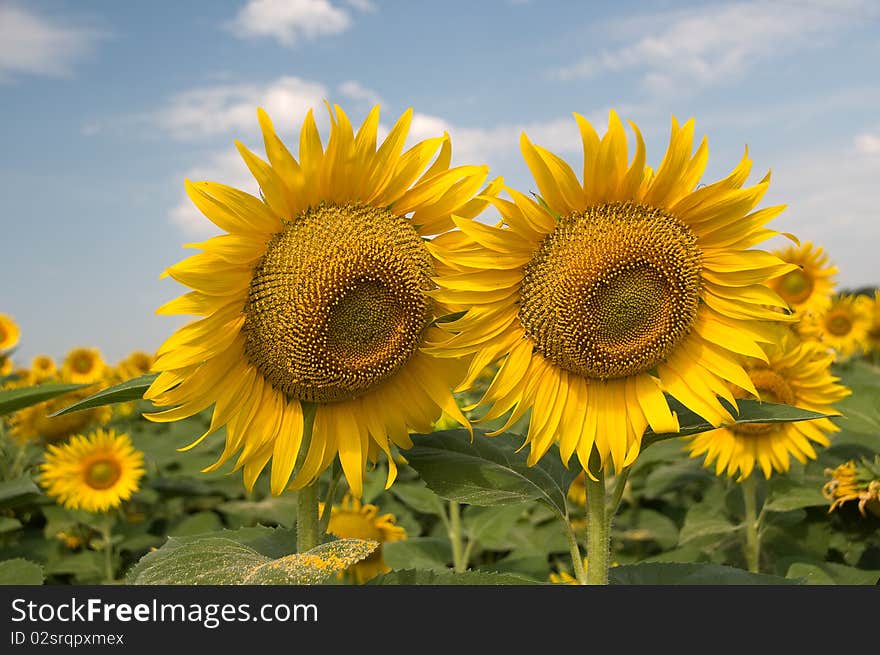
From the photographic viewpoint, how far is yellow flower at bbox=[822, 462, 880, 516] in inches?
109

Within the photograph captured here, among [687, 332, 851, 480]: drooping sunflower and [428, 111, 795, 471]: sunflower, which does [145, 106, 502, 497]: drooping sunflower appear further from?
[687, 332, 851, 480]: drooping sunflower

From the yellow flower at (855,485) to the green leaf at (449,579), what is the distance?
1.50m

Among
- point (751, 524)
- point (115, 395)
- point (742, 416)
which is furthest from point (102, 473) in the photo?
point (742, 416)

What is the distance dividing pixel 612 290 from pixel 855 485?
1.63 metres

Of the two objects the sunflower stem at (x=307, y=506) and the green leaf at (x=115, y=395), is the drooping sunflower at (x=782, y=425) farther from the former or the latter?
the green leaf at (x=115, y=395)

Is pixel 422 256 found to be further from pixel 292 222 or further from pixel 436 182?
pixel 292 222

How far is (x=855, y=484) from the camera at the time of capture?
2.96 metres

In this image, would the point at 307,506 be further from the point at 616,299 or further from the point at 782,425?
the point at 782,425

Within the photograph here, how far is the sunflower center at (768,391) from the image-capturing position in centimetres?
325

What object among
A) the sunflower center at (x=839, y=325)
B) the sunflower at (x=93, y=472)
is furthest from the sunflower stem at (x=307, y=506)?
the sunflower center at (x=839, y=325)

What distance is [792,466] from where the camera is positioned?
370 cm

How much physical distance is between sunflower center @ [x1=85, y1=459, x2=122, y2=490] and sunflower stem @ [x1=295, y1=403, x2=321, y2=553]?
331 cm
